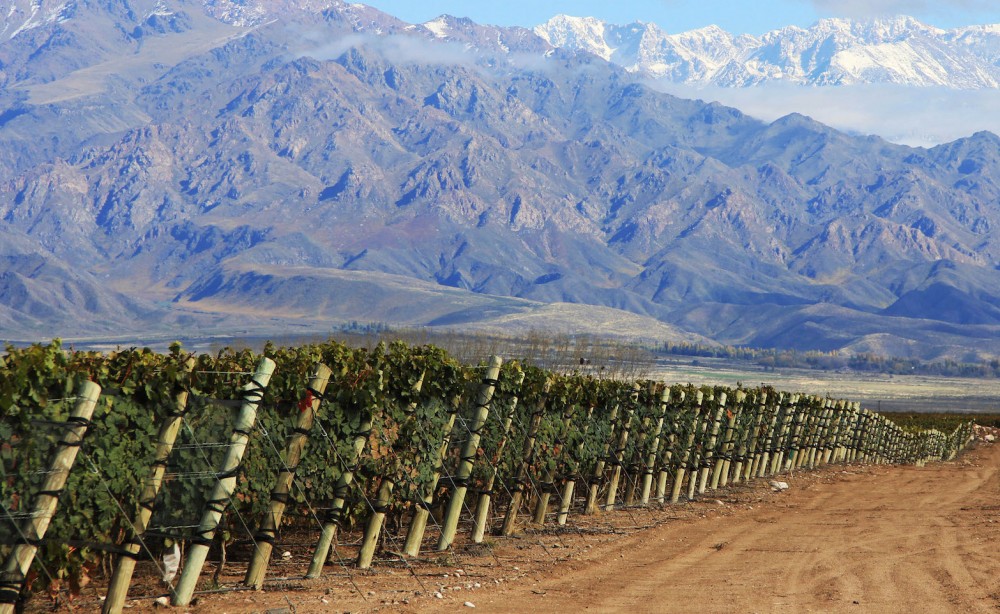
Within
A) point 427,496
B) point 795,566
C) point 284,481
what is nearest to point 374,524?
point 427,496

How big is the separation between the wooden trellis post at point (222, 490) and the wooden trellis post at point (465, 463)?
5.01 meters

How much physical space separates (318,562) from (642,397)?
12519 millimetres

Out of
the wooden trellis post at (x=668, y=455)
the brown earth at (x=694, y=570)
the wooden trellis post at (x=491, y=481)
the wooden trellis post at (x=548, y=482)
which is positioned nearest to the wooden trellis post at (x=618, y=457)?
the brown earth at (x=694, y=570)

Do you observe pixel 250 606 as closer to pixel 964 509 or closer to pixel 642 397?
pixel 642 397

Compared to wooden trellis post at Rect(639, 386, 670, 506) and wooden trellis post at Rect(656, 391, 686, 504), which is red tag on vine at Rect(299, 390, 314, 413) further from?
wooden trellis post at Rect(656, 391, 686, 504)

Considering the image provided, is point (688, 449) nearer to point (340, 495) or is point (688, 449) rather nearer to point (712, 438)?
point (712, 438)

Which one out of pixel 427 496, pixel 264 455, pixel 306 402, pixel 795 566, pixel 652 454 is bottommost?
pixel 427 496

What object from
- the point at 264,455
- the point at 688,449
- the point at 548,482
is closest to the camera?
the point at 264,455

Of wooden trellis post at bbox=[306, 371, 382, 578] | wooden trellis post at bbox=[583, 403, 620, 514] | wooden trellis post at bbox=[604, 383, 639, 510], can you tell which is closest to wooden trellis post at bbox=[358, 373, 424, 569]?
wooden trellis post at bbox=[306, 371, 382, 578]

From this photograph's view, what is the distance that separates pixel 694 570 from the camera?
53.3ft

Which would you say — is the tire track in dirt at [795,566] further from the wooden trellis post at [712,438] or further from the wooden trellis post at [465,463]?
the wooden trellis post at [712,438]

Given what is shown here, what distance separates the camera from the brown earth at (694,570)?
13.4 meters

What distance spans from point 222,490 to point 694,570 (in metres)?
7.00

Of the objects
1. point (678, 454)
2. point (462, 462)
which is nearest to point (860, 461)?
point (678, 454)
